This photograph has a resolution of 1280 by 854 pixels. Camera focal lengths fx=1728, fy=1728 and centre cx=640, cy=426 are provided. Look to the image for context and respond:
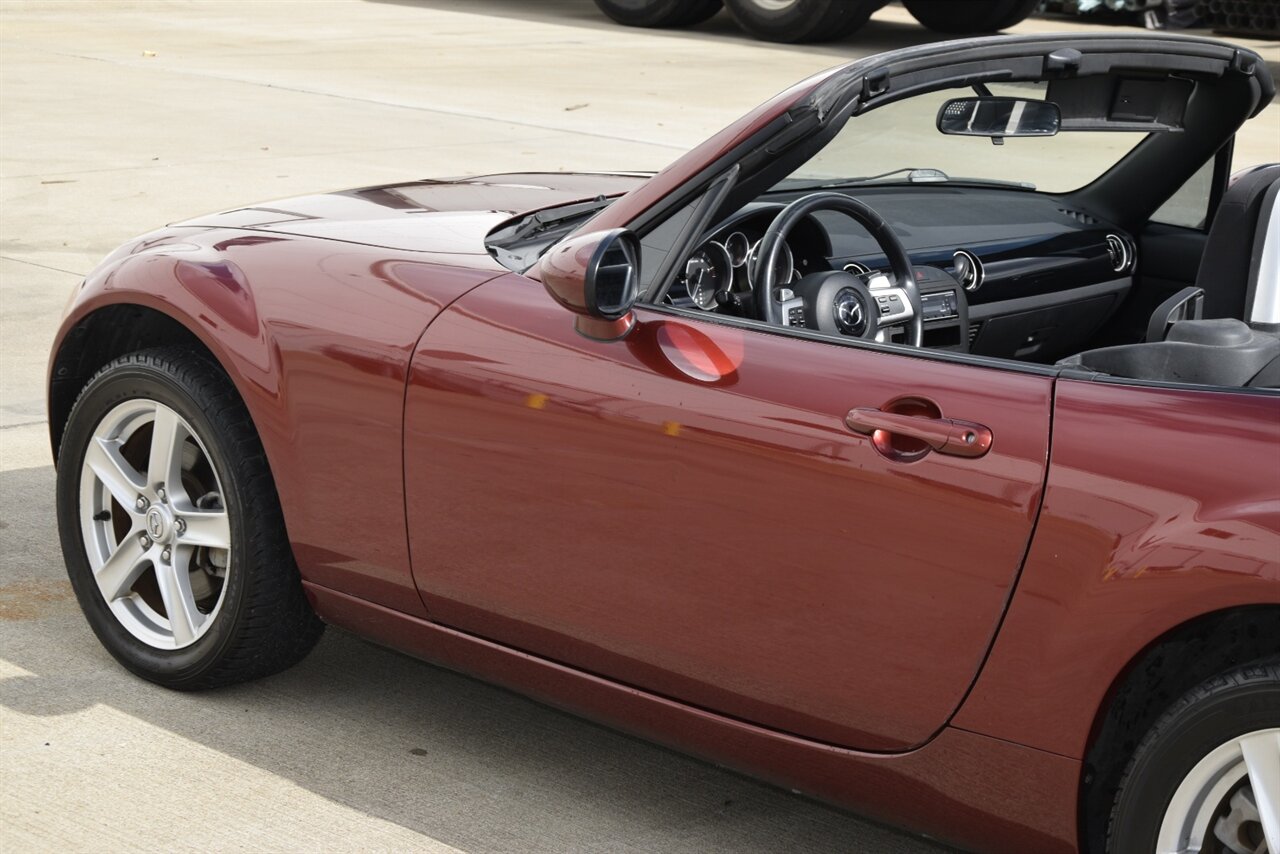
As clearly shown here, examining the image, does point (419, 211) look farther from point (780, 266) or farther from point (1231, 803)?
point (1231, 803)

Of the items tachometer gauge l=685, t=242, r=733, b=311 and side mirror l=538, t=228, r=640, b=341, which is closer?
side mirror l=538, t=228, r=640, b=341

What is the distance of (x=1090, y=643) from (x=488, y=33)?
16.1 metres

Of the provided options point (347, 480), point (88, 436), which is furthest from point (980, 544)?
point (88, 436)

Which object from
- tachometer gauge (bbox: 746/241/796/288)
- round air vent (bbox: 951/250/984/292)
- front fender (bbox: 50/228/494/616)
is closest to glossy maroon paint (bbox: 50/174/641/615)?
front fender (bbox: 50/228/494/616)

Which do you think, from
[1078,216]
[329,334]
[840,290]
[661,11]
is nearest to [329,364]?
[329,334]

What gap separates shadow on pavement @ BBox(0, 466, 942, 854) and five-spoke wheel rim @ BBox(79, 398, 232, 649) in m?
0.18

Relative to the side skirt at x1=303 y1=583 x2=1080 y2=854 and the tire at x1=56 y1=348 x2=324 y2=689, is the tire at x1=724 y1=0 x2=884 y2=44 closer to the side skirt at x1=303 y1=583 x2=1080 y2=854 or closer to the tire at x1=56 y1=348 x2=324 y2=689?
the tire at x1=56 y1=348 x2=324 y2=689

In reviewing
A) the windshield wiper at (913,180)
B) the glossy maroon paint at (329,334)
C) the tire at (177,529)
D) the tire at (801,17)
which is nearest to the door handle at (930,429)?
the glossy maroon paint at (329,334)

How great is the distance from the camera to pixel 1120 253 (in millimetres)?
4293

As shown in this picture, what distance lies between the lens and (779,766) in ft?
9.38

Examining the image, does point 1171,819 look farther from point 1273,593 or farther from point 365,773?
point 365,773

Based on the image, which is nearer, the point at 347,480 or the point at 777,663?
the point at 777,663

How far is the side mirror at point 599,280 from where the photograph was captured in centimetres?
288

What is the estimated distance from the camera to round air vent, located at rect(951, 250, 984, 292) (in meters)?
3.88
